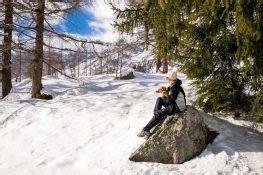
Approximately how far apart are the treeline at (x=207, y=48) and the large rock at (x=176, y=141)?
3.09ft

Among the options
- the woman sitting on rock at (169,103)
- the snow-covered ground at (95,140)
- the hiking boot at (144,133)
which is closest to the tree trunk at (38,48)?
the snow-covered ground at (95,140)

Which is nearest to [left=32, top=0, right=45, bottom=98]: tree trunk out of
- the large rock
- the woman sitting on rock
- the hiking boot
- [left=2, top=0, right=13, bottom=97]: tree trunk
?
[left=2, top=0, right=13, bottom=97]: tree trunk

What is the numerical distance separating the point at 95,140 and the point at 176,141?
2.21 meters

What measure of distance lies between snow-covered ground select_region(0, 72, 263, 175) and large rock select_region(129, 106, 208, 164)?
20cm

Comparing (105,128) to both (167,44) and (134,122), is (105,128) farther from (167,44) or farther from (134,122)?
(167,44)

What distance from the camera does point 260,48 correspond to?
7.82 meters

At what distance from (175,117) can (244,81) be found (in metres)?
1.95

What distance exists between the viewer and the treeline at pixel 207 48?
8.54 m

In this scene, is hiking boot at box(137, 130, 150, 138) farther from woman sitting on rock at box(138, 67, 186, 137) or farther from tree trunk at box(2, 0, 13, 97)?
tree trunk at box(2, 0, 13, 97)

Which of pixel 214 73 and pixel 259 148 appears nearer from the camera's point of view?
pixel 259 148

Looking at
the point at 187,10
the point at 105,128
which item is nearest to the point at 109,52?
the point at 105,128

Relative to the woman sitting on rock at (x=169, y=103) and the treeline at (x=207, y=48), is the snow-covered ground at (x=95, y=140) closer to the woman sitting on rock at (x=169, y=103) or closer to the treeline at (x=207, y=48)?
the woman sitting on rock at (x=169, y=103)

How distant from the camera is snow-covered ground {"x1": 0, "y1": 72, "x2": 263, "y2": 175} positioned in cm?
811

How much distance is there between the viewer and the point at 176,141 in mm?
8523
